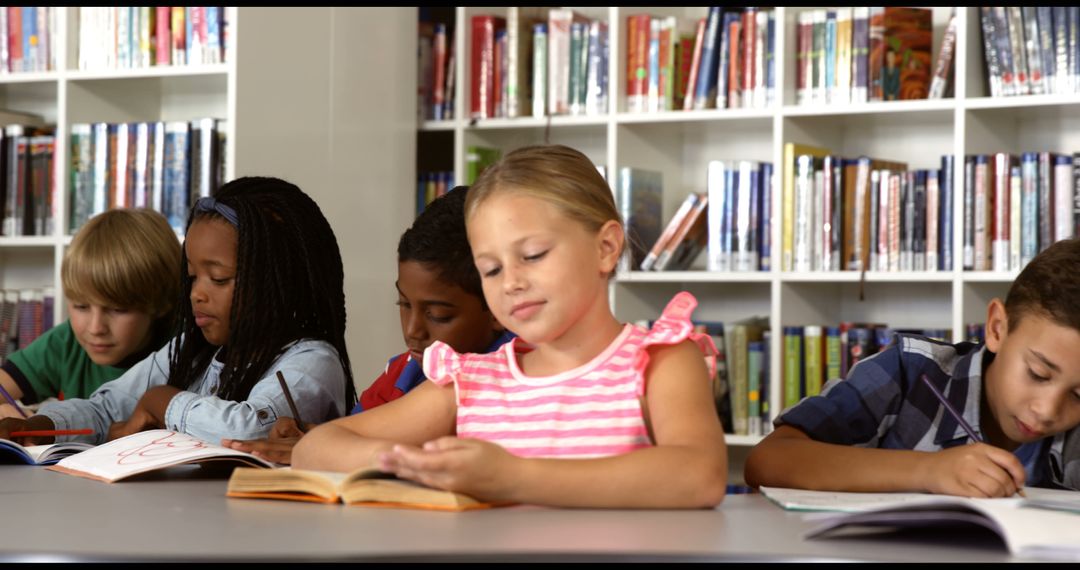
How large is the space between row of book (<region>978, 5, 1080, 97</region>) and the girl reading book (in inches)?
76.4

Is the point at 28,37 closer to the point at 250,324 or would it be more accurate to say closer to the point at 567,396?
the point at 250,324

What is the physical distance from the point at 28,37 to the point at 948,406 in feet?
8.93

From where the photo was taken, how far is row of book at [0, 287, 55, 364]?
10.8 ft

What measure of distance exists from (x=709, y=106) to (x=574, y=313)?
2108 millimetres

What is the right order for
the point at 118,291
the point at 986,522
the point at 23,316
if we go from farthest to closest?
the point at 23,316, the point at 118,291, the point at 986,522

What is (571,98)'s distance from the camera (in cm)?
332

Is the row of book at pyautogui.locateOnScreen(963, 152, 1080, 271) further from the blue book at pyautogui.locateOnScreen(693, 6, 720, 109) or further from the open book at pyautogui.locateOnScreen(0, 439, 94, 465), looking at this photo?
the open book at pyautogui.locateOnScreen(0, 439, 94, 465)

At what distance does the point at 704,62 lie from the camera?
3174 millimetres

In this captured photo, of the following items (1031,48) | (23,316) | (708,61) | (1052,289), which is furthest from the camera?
(23,316)

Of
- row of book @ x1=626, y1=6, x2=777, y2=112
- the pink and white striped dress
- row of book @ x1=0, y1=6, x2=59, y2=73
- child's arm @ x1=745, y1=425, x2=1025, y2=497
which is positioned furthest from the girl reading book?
row of book @ x1=0, y1=6, x2=59, y2=73

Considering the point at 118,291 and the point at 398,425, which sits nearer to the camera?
the point at 398,425

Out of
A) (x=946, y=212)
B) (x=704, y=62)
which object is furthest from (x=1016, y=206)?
(x=704, y=62)

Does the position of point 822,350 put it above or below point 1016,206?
below

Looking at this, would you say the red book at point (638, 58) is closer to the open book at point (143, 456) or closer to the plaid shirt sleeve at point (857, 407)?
the plaid shirt sleeve at point (857, 407)
